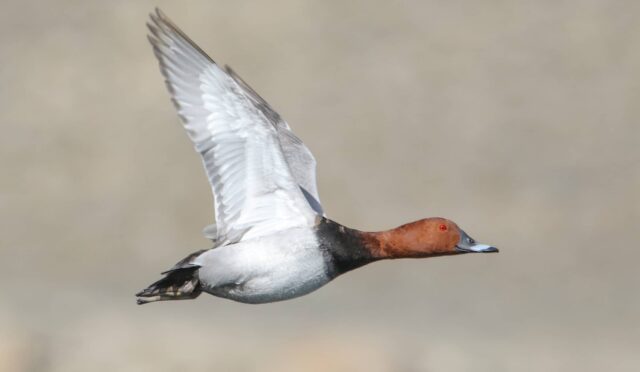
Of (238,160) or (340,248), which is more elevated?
(238,160)

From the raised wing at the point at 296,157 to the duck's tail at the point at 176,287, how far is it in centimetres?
82

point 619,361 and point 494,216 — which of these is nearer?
point 619,361

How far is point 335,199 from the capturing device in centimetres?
1858

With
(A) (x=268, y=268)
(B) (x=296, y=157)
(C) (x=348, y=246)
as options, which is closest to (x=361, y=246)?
(C) (x=348, y=246)

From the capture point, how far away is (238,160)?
9.66 m

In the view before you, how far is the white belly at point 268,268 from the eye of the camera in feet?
30.9

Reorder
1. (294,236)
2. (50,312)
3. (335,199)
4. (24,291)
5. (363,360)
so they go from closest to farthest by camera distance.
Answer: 1. (294,236)
2. (363,360)
3. (50,312)
4. (24,291)
5. (335,199)

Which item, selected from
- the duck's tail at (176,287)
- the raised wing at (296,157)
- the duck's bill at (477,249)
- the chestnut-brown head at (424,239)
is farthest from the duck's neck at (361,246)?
the duck's tail at (176,287)

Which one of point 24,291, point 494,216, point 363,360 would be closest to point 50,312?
point 24,291

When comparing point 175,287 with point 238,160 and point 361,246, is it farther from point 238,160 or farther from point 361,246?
point 361,246

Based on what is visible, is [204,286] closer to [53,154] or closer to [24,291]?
[24,291]

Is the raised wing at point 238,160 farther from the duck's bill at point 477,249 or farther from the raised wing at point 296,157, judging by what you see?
the duck's bill at point 477,249

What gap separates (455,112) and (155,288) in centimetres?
1074

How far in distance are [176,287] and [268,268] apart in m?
0.58
